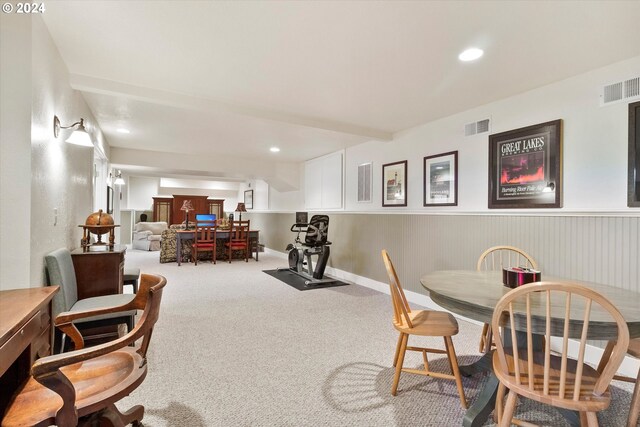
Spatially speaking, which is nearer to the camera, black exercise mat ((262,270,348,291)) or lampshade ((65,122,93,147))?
lampshade ((65,122,93,147))

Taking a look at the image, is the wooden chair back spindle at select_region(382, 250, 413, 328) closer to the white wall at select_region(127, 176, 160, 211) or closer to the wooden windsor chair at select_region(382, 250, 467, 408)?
the wooden windsor chair at select_region(382, 250, 467, 408)

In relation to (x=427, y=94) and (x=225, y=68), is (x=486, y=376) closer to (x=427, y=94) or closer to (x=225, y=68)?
(x=427, y=94)

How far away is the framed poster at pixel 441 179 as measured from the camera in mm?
3691

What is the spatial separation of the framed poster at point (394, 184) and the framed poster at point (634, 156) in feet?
7.62

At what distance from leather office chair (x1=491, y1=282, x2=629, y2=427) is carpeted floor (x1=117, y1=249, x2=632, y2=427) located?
21.4 inches

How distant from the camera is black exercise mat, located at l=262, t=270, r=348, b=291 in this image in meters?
4.96

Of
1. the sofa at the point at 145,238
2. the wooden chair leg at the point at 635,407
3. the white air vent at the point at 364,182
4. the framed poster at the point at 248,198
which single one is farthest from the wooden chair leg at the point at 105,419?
the framed poster at the point at 248,198

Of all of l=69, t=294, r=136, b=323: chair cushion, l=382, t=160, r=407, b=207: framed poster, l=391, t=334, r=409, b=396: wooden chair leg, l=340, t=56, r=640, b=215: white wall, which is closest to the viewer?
l=391, t=334, r=409, b=396: wooden chair leg

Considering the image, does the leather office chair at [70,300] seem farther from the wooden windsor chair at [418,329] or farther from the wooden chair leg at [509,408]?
the wooden chair leg at [509,408]

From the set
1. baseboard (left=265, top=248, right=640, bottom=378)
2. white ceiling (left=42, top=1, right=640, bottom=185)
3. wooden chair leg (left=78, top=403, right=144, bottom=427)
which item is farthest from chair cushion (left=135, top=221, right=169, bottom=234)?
wooden chair leg (left=78, top=403, right=144, bottom=427)

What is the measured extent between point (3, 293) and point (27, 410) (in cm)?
73

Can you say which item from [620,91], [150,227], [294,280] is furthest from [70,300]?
[150,227]

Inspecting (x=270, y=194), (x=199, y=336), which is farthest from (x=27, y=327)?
(x=270, y=194)

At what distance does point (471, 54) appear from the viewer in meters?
2.32
